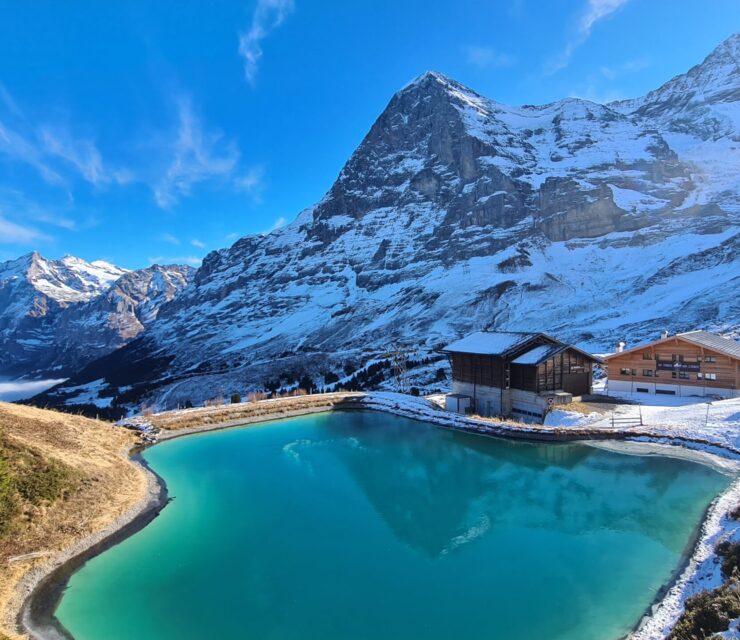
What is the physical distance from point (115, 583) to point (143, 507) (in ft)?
15.9

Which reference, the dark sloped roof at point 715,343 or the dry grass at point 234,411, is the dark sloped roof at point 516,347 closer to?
the dark sloped roof at point 715,343

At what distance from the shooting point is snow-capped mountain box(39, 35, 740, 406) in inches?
3191

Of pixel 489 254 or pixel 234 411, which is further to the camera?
pixel 489 254

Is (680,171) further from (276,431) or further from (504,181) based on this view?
(276,431)

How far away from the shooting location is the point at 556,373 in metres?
29.4

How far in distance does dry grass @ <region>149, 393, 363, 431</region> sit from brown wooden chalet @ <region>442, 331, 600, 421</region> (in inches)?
375

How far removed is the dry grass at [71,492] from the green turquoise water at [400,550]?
51.4 inches

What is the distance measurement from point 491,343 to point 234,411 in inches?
717

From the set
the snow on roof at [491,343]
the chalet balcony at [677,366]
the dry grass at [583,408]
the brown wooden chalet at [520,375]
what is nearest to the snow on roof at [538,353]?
the brown wooden chalet at [520,375]

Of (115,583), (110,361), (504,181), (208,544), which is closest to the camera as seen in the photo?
(115,583)

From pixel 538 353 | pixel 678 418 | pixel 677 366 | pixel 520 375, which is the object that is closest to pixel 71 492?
pixel 520 375

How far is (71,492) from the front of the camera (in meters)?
14.8

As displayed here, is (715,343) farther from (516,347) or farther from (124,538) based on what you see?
(124,538)

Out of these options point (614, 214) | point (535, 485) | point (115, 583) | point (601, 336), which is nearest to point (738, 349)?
point (535, 485)
